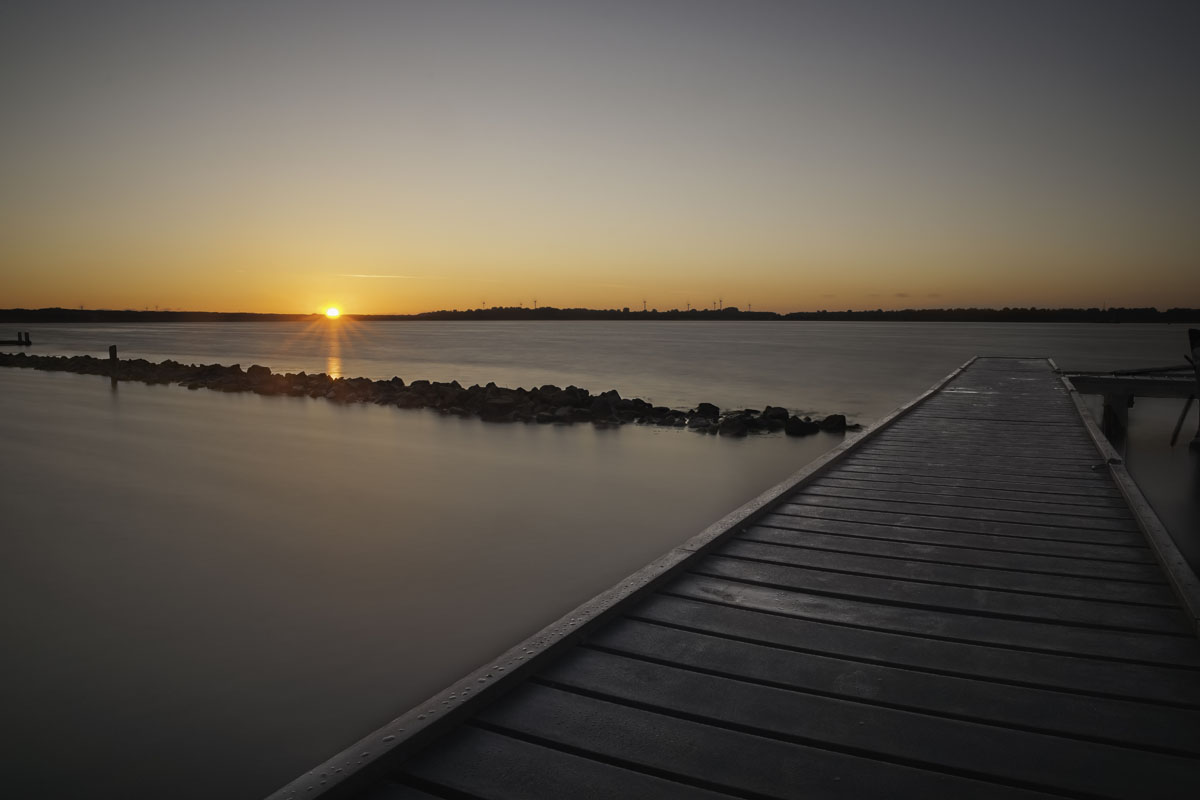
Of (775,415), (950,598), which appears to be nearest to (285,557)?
(950,598)

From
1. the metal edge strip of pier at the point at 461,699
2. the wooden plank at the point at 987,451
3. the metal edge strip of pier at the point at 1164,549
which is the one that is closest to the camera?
the metal edge strip of pier at the point at 461,699

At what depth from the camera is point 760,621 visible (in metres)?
2.65

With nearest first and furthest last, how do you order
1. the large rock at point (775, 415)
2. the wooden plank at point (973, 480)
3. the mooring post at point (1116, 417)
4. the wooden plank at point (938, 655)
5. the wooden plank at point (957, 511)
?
the wooden plank at point (938, 655)
the wooden plank at point (957, 511)
the wooden plank at point (973, 480)
the mooring post at point (1116, 417)
the large rock at point (775, 415)

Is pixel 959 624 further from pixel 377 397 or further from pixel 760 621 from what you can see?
pixel 377 397

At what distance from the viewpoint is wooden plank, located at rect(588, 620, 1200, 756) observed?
6.38 feet

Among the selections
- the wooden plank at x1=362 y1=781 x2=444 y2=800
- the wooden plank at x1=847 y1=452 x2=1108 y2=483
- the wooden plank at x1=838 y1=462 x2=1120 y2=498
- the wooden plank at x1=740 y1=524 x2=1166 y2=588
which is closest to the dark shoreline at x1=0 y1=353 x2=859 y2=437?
the wooden plank at x1=847 y1=452 x2=1108 y2=483

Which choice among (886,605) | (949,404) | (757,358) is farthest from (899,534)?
(757,358)

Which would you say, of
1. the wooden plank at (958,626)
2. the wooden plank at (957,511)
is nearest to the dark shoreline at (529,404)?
the wooden plank at (957,511)

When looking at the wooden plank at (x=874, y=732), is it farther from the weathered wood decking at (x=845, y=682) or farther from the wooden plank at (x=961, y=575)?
the wooden plank at (x=961, y=575)

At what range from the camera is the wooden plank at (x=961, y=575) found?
2.87 m

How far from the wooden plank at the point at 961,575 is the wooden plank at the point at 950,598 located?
57 mm

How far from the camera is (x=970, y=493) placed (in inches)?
181

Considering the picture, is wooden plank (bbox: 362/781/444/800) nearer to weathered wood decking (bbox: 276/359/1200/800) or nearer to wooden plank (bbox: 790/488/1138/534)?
weathered wood decking (bbox: 276/359/1200/800)

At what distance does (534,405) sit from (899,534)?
37.7ft
